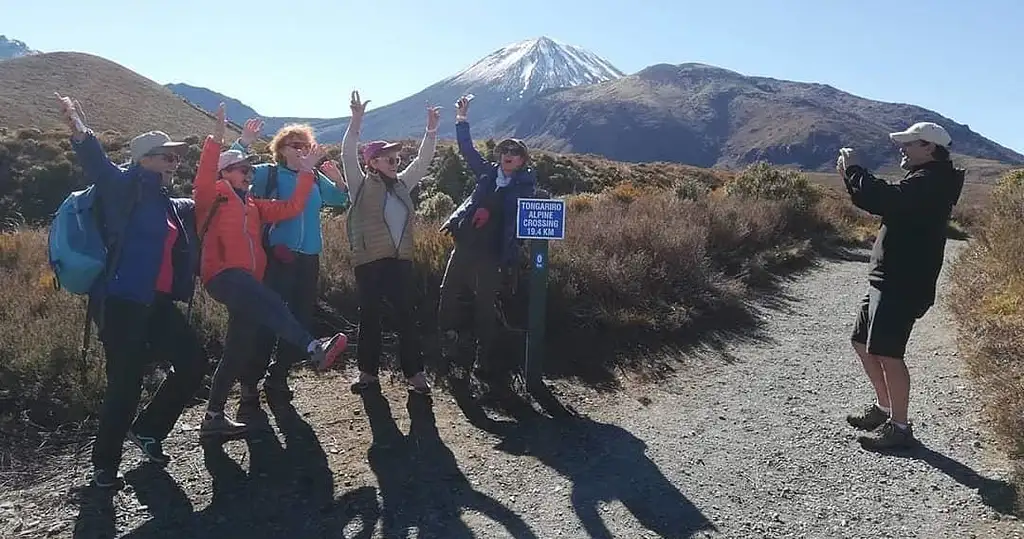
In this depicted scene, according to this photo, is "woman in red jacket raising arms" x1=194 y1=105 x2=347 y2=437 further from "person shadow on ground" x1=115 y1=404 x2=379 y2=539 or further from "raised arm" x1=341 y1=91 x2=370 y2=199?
"raised arm" x1=341 y1=91 x2=370 y2=199

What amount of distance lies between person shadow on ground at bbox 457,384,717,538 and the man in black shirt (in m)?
1.48

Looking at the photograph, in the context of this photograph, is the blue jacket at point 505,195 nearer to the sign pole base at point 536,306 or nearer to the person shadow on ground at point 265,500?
the sign pole base at point 536,306

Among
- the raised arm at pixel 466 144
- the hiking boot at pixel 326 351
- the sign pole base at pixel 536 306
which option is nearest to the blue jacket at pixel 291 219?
the hiking boot at pixel 326 351

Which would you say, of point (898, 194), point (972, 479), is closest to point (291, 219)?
point (898, 194)

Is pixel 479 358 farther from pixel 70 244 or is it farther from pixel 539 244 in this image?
pixel 70 244

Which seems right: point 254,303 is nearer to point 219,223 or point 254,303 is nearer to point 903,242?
point 219,223

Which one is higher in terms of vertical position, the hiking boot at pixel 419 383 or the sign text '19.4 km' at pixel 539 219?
the sign text '19.4 km' at pixel 539 219

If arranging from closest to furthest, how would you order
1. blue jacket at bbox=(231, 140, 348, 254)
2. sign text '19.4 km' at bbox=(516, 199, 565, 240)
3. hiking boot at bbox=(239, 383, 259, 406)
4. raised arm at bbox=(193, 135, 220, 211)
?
raised arm at bbox=(193, 135, 220, 211) → blue jacket at bbox=(231, 140, 348, 254) → hiking boot at bbox=(239, 383, 259, 406) → sign text '19.4 km' at bbox=(516, 199, 565, 240)

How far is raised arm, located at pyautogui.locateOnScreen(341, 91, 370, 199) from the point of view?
4734 mm

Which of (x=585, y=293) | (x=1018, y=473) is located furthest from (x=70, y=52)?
(x=1018, y=473)

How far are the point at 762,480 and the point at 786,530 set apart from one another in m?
0.56

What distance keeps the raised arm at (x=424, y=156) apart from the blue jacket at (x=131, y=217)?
1.67 meters

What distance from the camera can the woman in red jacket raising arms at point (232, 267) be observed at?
3967 millimetres

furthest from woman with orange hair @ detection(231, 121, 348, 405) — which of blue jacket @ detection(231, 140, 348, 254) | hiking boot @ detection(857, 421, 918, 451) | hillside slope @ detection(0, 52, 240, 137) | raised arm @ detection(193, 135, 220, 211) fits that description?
hillside slope @ detection(0, 52, 240, 137)
